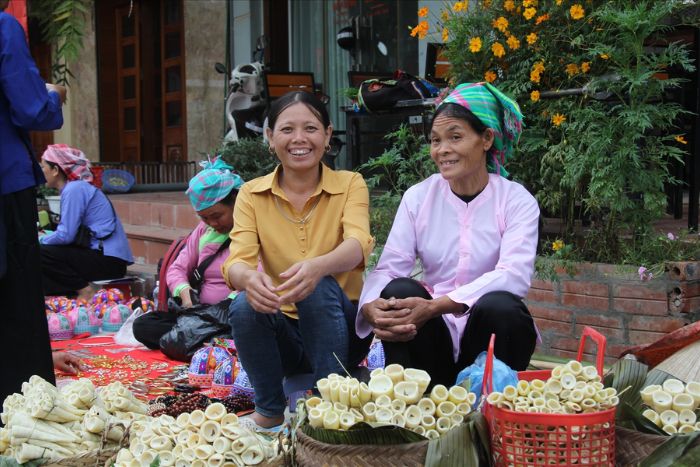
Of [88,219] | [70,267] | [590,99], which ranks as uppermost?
[590,99]

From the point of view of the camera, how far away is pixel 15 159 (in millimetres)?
3320

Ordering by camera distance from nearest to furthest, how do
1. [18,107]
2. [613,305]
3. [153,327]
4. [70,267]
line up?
[18,107]
[613,305]
[153,327]
[70,267]

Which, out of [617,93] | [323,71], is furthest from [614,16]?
[323,71]

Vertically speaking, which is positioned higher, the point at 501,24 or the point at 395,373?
the point at 501,24

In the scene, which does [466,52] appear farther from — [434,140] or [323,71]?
[323,71]

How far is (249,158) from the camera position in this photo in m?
6.88

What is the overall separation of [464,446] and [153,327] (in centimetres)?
318

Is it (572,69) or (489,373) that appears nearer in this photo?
(489,373)

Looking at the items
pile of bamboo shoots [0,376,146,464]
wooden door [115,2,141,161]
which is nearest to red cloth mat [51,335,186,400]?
pile of bamboo shoots [0,376,146,464]

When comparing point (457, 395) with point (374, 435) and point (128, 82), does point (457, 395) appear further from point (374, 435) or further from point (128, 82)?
point (128, 82)

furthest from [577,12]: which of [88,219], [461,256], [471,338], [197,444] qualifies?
[88,219]

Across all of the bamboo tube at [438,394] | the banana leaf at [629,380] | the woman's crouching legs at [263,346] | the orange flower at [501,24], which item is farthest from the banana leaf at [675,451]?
the orange flower at [501,24]

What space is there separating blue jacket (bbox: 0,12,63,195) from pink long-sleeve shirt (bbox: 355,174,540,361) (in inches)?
59.1

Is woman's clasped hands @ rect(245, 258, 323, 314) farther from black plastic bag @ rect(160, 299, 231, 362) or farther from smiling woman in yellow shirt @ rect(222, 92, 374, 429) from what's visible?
black plastic bag @ rect(160, 299, 231, 362)
